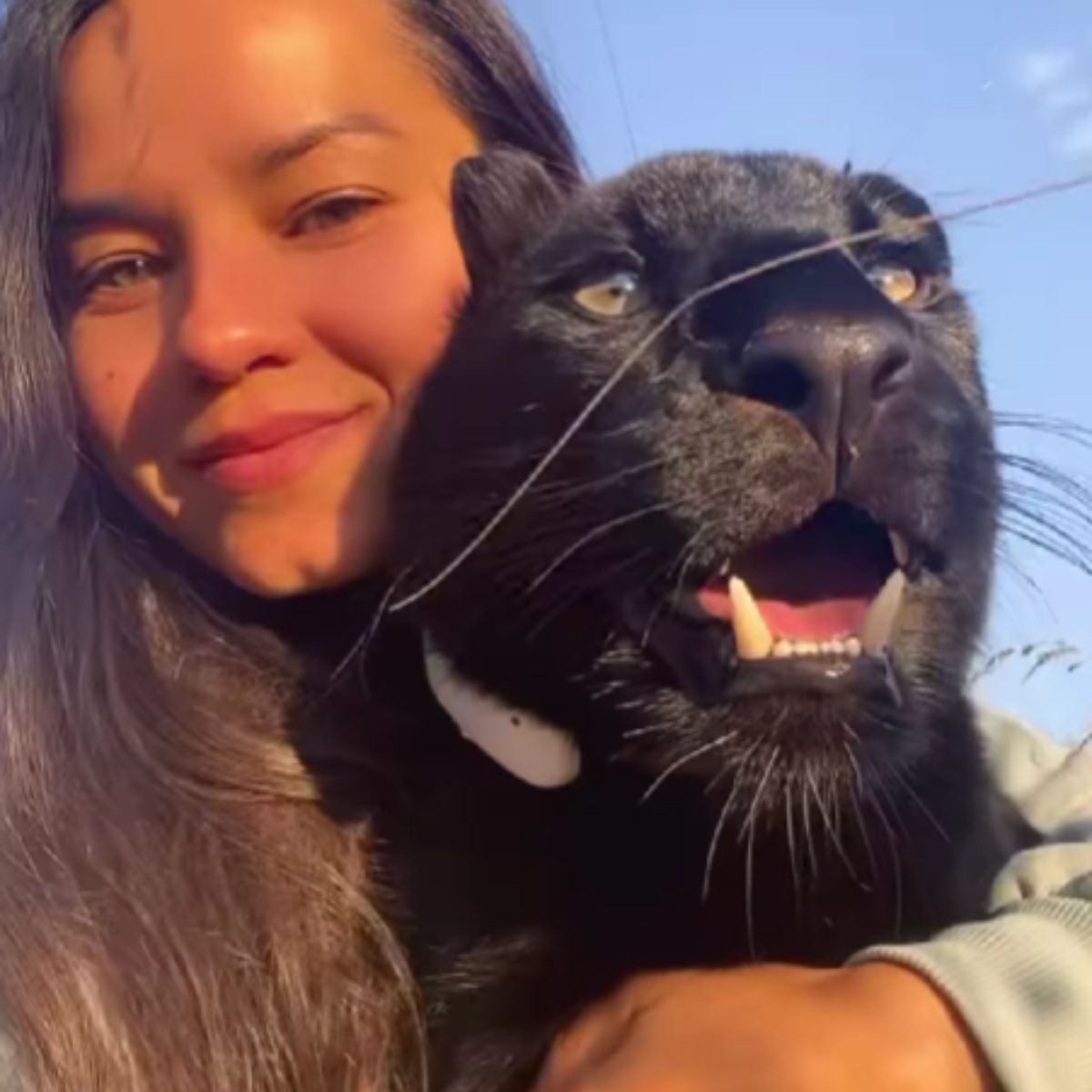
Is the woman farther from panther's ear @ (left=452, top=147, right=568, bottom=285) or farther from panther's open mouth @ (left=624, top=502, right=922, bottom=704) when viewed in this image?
panther's open mouth @ (left=624, top=502, right=922, bottom=704)

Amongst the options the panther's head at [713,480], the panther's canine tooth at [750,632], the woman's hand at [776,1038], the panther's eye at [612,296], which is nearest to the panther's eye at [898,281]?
the panther's head at [713,480]

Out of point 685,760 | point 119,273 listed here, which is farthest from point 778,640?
point 119,273

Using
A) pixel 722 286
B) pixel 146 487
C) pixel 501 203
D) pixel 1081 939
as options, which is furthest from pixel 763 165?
pixel 1081 939

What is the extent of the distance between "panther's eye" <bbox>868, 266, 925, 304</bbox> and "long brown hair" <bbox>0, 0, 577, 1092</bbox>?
1.47ft

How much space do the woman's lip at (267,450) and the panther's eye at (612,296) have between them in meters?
0.24

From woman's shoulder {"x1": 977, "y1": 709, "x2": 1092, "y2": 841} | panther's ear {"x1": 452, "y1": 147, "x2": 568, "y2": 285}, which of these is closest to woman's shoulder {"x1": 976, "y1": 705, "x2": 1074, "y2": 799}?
woman's shoulder {"x1": 977, "y1": 709, "x2": 1092, "y2": 841}

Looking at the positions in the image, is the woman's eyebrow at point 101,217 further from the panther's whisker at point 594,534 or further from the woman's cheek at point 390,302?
the panther's whisker at point 594,534

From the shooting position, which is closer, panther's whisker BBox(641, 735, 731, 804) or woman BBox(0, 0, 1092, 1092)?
panther's whisker BBox(641, 735, 731, 804)

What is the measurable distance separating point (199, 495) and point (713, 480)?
535 millimetres

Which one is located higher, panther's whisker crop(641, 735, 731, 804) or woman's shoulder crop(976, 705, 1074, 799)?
panther's whisker crop(641, 735, 731, 804)

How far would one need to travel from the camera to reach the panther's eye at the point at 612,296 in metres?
1.70

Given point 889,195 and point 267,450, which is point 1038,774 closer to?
point 889,195

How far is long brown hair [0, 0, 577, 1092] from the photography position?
1.64 m

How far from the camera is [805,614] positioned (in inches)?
57.0
